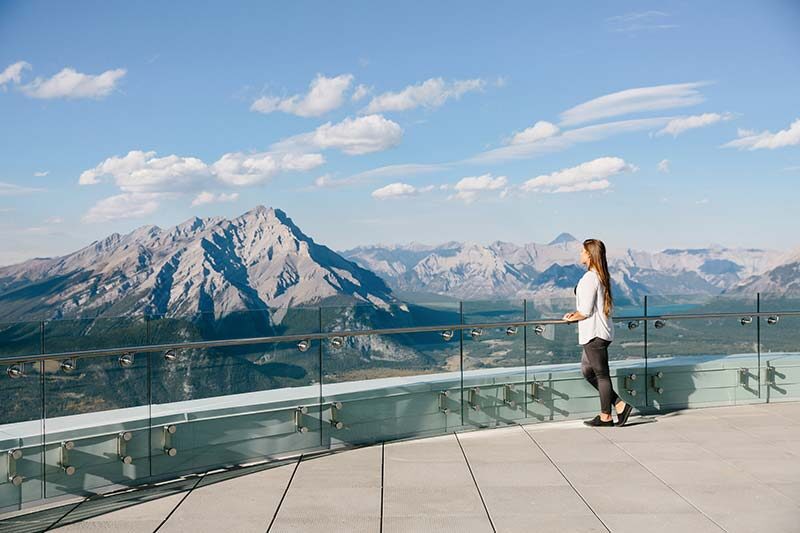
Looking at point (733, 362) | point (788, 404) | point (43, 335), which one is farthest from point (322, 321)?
point (788, 404)

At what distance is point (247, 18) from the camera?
18162cm

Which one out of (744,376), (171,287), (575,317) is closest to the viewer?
(575,317)

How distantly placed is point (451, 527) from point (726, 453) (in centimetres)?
264

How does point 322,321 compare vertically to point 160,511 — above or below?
above

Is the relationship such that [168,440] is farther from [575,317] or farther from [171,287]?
[171,287]

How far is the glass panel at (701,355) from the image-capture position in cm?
751

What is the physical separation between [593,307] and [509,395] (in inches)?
41.3

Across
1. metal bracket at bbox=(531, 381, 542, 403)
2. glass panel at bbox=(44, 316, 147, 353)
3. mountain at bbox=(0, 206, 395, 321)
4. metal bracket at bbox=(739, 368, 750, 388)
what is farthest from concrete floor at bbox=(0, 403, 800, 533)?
mountain at bbox=(0, 206, 395, 321)

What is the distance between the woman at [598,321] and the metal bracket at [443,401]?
4.07 ft

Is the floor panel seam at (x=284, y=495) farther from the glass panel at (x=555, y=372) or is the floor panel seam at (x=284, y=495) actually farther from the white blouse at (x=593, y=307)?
the white blouse at (x=593, y=307)

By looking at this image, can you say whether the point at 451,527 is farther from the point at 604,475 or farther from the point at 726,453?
the point at 726,453

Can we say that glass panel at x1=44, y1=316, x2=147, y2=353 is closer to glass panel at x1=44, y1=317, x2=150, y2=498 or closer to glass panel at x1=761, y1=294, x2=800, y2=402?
glass panel at x1=44, y1=317, x2=150, y2=498

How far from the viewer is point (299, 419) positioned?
590cm

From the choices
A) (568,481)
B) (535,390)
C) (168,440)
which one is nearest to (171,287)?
(535,390)
